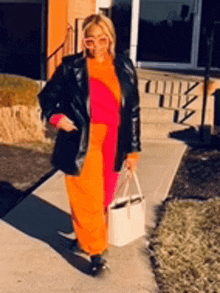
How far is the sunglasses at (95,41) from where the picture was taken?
13.6ft

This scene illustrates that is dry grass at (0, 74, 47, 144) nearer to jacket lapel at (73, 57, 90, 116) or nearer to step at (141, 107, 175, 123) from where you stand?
step at (141, 107, 175, 123)

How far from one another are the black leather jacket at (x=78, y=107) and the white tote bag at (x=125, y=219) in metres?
0.29

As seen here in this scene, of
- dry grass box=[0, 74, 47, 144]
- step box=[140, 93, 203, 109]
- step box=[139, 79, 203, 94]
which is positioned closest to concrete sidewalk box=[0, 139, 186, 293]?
dry grass box=[0, 74, 47, 144]

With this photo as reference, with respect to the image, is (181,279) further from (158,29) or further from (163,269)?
(158,29)

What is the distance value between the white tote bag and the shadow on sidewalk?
406 mm

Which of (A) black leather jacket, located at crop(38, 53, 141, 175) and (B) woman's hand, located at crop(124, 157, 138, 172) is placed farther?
(B) woman's hand, located at crop(124, 157, 138, 172)

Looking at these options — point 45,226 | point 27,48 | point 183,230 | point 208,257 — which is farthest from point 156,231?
point 27,48

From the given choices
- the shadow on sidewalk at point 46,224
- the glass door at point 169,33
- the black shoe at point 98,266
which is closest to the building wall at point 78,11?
the glass door at point 169,33

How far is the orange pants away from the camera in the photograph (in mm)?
4375

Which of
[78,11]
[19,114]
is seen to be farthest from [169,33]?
[19,114]

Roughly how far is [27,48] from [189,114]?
6891 millimetres

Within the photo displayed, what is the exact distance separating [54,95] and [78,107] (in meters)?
0.24

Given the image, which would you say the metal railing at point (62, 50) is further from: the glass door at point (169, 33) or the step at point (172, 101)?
the step at point (172, 101)

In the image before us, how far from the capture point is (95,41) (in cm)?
416
